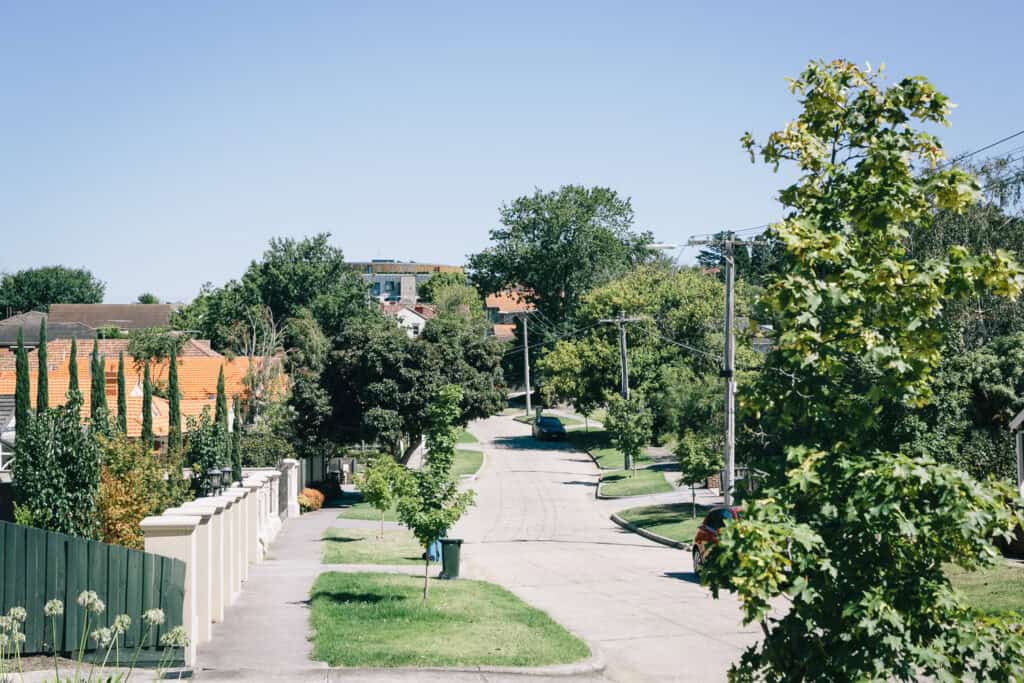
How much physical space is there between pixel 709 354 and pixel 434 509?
43320 mm

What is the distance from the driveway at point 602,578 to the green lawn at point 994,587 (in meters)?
4.11

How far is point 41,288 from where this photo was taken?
5960 inches

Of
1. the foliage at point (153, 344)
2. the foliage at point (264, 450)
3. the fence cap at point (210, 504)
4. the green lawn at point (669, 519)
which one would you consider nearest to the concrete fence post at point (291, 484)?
the foliage at point (264, 450)

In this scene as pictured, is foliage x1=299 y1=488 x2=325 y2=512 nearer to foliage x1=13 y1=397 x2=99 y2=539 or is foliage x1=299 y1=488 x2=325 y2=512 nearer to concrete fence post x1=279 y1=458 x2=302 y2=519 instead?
concrete fence post x1=279 y1=458 x2=302 y2=519

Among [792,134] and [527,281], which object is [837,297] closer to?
[792,134]

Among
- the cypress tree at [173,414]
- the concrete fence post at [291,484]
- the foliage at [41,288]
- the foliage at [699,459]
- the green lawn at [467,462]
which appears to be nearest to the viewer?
the foliage at [699,459]

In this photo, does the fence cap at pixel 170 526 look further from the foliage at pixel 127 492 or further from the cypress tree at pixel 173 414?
the cypress tree at pixel 173 414

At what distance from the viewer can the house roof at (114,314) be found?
440ft

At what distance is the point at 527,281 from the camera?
290 ft

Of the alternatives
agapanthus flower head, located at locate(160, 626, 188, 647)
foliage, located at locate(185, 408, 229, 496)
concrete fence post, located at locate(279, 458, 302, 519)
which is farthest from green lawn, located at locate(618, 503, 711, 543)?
agapanthus flower head, located at locate(160, 626, 188, 647)

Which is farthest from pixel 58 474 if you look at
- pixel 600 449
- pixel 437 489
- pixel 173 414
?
pixel 600 449

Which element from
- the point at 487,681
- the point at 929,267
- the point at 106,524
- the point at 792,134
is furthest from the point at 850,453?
the point at 106,524

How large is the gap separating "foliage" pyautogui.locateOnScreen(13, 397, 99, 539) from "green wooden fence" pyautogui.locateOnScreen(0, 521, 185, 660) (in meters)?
6.46

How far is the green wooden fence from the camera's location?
11.0 m
